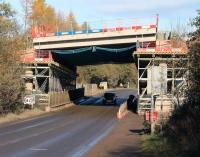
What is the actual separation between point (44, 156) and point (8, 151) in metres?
2.27

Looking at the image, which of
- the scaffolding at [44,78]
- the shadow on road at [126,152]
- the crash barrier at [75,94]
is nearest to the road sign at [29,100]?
the scaffolding at [44,78]

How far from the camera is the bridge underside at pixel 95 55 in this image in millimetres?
63812

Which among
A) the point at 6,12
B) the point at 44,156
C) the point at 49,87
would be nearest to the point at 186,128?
the point at 44,156

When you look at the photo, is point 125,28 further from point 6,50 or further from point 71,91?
point 71,91

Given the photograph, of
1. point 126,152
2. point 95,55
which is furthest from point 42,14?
point 126,152

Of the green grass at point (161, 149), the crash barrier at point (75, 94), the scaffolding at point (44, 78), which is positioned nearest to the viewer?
the green grass at point (161, 149)

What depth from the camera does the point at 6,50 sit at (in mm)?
51812

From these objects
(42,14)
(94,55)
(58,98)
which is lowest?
(58,98)

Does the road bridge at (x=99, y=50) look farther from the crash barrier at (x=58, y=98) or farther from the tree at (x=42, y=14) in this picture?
the tree at (x=42, y=14)

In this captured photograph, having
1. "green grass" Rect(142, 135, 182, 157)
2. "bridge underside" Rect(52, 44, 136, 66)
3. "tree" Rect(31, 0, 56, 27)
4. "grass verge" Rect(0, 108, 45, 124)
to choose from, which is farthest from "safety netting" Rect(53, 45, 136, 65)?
"tree" Rect(31, 0, 56, 27)

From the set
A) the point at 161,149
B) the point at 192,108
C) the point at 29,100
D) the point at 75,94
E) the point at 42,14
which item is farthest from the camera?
the point at 42,14

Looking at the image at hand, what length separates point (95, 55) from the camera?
230 feet

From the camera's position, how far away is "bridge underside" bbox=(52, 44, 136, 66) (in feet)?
209

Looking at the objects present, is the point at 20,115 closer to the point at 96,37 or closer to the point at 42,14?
the point at 96,37
